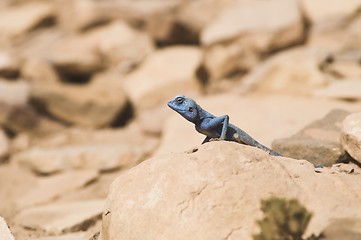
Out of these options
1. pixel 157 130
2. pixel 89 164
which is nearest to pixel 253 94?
pixel 157 130

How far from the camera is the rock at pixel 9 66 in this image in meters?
12.4

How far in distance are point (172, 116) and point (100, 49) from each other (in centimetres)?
473

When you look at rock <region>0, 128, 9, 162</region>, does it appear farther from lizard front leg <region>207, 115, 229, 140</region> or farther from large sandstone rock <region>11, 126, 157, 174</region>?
lizard front leg <region>207, 115, 229, 140</region>

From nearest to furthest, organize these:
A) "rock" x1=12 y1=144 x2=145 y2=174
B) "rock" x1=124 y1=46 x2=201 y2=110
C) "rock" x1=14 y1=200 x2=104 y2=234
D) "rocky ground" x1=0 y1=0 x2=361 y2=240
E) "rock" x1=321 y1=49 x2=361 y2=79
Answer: "rocky ground" x1=0 y1=0 x2=361 y2=240
"rock" x1=14 y1=200 x2=104 y2=234
"rock" x1=12 y1=144 x2=145 y2=174
"rock" x1=321 y1=49 x2=361 y2=79
"rock" x1=124 y1=46 x2=201 y2=110

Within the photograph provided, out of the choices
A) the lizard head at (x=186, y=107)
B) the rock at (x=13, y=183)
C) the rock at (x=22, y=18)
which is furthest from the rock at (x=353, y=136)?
the rock at (x=22, y=18)

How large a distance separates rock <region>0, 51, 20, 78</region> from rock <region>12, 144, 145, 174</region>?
310 cm

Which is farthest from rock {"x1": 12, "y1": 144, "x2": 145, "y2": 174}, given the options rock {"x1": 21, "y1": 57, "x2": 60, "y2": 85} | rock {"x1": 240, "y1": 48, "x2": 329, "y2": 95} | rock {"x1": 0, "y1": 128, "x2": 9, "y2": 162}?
rock {"x1": 21, "y1": 57, "x2": 60, "y2": 85}

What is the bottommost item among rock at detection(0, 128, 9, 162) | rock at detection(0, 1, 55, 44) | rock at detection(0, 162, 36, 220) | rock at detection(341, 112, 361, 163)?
rock at detection(0, 162, 36, 220)

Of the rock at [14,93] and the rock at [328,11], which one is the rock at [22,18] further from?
the rock at [328,11]

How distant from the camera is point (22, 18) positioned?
15.1m

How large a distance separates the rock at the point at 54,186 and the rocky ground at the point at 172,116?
0.11ft

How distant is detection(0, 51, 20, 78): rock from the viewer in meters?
12.4

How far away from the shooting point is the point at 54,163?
31.5 ft

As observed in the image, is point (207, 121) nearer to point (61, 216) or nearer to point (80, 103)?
point (61, 216)
